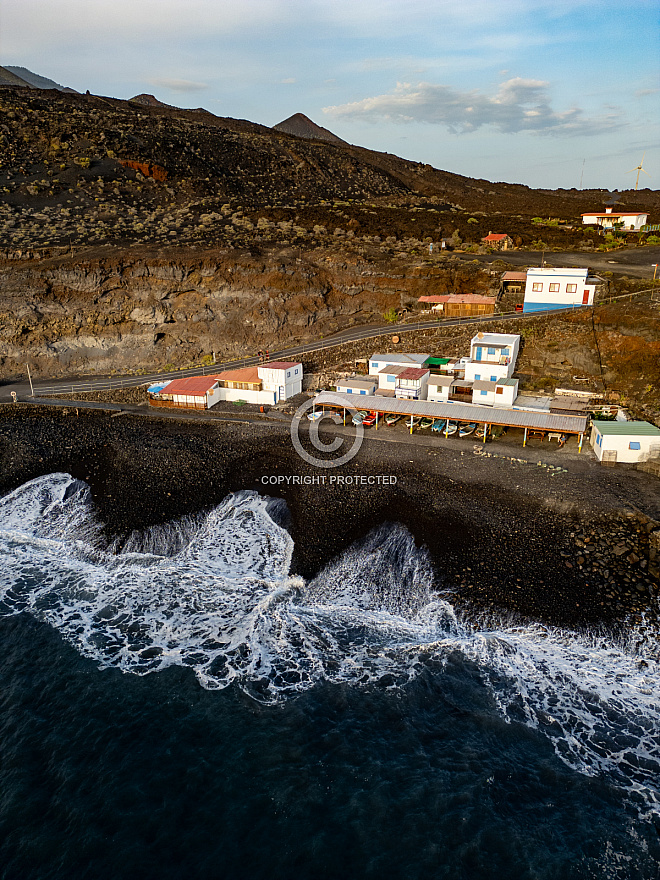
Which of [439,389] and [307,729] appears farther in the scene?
[439,389]

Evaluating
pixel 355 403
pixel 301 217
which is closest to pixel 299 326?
pixel 355 403

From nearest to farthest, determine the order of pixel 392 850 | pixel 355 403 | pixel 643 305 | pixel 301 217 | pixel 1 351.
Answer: pixel 392 850
pixel 355 403
pixel 643 305
pixel 1 351
pixel 301 217

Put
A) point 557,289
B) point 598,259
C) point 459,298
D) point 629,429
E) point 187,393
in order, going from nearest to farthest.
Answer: point 629,429, point 187,393, point 557,289, point 459,298, point 598,259

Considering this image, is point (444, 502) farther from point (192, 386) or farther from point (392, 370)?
point (192, 386)

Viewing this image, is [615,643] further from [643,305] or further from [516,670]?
[643,305]

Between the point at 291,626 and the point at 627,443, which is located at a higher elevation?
the point at 627,443

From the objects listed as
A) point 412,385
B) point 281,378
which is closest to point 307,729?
point 412,385

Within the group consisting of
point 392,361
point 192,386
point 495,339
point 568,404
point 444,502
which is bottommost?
point 444,502
